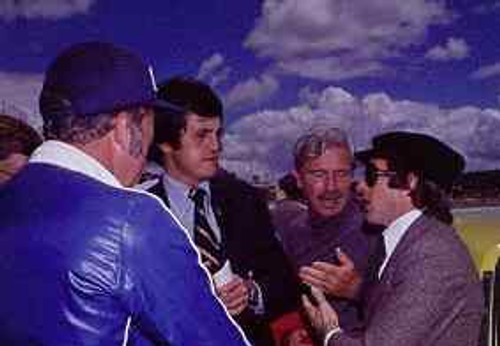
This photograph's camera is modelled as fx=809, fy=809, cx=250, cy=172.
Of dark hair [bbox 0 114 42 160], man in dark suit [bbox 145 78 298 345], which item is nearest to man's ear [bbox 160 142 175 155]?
man in dark suit [bbox 145 78 298 345]

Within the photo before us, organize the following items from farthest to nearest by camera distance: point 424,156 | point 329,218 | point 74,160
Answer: point 329,218
point 424,156
point 74,160

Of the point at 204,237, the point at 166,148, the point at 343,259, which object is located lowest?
the point at 343,259

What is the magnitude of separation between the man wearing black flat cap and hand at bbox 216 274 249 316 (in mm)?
279

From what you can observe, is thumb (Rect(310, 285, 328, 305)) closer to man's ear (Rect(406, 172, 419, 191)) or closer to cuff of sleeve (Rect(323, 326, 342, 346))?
cuff of sleeve (Rect(323, 326, 342, 346))

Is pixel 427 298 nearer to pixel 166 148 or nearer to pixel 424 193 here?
pixel 424 193

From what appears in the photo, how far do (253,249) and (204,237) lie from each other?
0.84 ft

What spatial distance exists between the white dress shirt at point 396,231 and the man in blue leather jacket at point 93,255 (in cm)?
114

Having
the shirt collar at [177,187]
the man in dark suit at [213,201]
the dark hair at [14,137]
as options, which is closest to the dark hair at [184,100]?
the man in dark suit at [213,201]

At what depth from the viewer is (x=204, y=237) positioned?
2.79 metres

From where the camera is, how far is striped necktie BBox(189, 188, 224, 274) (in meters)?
2.65

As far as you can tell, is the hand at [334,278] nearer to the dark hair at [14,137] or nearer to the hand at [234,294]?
the hand at [234,294]

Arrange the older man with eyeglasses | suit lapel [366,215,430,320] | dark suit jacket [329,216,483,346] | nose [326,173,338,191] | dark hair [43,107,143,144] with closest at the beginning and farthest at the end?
dark hair [43,107,143,144], dark suit jacket [329,216,483,346], suit lapel [366,215,430,320], the older man with eyeglasses, nose [326,173,338,191]

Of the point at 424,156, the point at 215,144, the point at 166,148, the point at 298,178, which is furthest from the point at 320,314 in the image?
the point at 298,178

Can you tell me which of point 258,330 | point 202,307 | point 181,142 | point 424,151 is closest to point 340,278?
point 258,330
